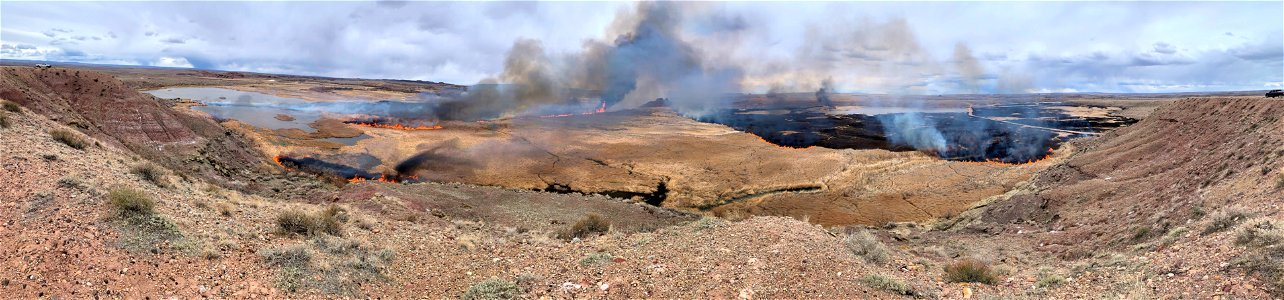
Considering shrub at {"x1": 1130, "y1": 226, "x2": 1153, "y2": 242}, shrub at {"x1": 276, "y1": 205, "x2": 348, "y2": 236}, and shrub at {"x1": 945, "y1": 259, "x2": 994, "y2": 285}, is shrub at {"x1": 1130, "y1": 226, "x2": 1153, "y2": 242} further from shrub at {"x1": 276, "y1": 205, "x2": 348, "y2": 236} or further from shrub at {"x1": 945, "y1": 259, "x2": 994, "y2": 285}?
shrub at {"x1": 276, "y1": 205, "x2": 348, "y2": 236}

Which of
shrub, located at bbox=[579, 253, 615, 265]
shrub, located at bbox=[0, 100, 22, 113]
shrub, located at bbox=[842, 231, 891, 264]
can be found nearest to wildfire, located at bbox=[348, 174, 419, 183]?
shrub, located at bbox=[0, 100, 22, 113]

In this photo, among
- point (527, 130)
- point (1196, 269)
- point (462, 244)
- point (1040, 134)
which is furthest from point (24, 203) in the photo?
point (1040, 134)

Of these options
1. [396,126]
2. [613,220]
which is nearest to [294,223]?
[613,220]

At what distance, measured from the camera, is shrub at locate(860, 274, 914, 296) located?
11.7m

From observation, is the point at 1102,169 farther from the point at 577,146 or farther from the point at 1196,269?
the point at 577,146

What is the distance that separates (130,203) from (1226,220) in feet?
80.3

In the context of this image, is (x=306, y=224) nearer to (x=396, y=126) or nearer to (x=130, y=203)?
(x=130, y=203)

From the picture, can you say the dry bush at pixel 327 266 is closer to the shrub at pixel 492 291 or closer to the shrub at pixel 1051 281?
the shrub at pixel 492 291

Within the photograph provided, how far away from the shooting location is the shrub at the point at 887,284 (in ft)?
38.4

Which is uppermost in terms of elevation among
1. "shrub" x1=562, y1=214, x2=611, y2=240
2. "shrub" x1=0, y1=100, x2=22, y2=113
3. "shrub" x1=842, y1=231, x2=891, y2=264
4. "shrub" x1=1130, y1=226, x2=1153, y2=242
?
"shrub" x1=0, y1=100, x2=22, y2=113

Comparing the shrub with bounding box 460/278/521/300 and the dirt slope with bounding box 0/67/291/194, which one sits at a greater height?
the dirt slope with bounding box 0/67/291/194

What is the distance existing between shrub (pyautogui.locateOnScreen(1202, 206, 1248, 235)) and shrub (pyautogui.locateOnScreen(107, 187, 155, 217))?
23845mm

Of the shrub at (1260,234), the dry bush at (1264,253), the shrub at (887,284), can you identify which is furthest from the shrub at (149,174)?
the shrub at (1260,234)

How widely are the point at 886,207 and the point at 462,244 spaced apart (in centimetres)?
2328
